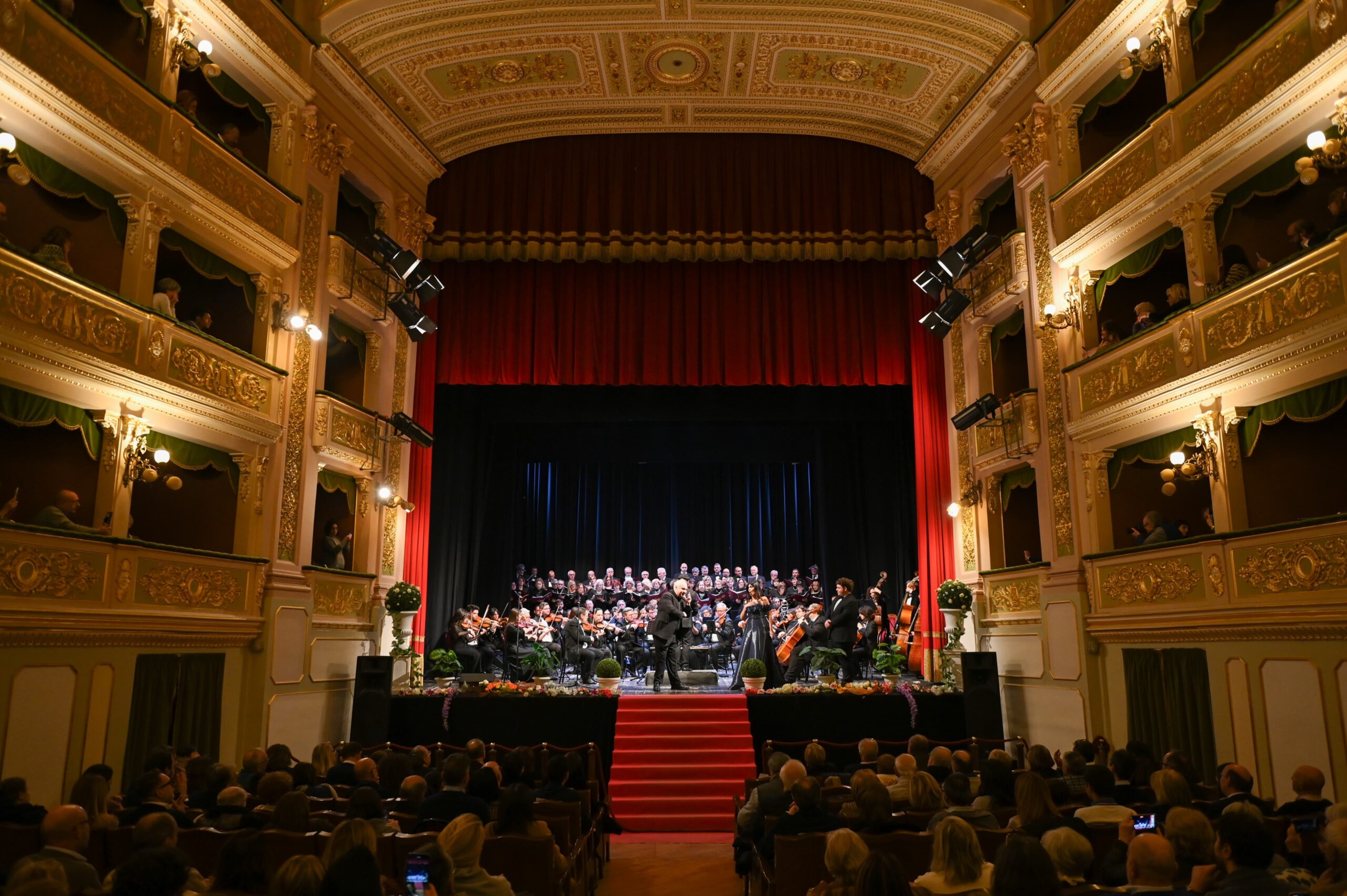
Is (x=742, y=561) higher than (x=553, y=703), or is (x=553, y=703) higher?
(x=742, y=561)

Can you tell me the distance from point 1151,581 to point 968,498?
3.94 metres

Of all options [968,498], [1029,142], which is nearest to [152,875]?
[968,498]

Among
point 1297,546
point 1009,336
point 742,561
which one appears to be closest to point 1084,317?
point 1009,336

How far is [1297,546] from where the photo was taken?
7.86m

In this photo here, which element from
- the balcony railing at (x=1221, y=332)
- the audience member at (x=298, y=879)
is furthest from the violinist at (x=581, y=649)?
the audience member at (x=298, y=879)

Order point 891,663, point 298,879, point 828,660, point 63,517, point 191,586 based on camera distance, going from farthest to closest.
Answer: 1. point 891,663
2. point 828,660
3. point 191,586
4. point 63,517
5. point 298,879

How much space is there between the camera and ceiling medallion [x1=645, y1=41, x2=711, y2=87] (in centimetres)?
1357

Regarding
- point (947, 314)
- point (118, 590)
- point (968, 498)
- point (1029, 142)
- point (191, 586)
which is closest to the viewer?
point (118, 590)

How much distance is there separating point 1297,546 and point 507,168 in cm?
1177

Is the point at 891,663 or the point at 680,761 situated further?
the point at 891,663

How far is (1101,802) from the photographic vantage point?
5430mm

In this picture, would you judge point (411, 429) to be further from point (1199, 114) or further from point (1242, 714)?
point (1242, 714)

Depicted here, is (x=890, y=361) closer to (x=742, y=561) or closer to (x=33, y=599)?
(x=742, y=561)

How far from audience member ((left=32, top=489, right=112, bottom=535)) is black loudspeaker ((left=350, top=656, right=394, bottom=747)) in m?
3.42
